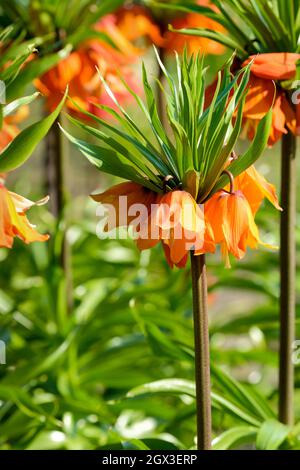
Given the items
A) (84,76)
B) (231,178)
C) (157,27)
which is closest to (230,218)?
(231,178)

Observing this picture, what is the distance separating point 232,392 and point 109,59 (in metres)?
0.67

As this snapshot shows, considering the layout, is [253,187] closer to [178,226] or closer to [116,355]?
[178,226]

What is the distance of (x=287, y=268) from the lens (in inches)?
48.0

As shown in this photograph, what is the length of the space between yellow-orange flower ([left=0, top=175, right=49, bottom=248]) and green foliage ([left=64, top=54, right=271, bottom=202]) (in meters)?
0.09

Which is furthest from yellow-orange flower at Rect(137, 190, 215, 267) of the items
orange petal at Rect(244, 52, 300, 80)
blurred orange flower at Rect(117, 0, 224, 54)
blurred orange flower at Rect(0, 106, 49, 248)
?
blurred orange flower at Rect(117, 0, 224, 54)

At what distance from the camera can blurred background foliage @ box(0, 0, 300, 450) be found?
1.26 m

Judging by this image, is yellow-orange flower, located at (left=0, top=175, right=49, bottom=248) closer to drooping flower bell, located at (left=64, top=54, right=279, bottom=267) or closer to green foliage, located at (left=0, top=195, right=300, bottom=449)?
drooping flower bell, located at (left=64, top=54, right=279, bottom=267)

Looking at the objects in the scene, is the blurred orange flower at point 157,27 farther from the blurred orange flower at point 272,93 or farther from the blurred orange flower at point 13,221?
the blurred orange flower at point 13,221

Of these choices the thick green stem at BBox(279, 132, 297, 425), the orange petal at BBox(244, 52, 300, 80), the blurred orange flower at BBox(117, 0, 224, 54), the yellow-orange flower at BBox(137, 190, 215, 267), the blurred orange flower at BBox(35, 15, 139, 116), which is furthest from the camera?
the blurred orange flower at BBox(117, 0, 224, 54)

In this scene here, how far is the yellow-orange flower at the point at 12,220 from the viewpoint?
0.95 metres

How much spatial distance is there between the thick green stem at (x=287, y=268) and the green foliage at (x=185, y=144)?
24 centimetres

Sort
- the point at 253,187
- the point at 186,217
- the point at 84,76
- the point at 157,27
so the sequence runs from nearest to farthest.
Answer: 1. the point at 186,217
2. the point at 253,187
3. the point at 84,76
4. the point at 157,27

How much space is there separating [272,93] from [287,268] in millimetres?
251

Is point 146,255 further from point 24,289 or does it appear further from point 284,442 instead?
point 284,442
